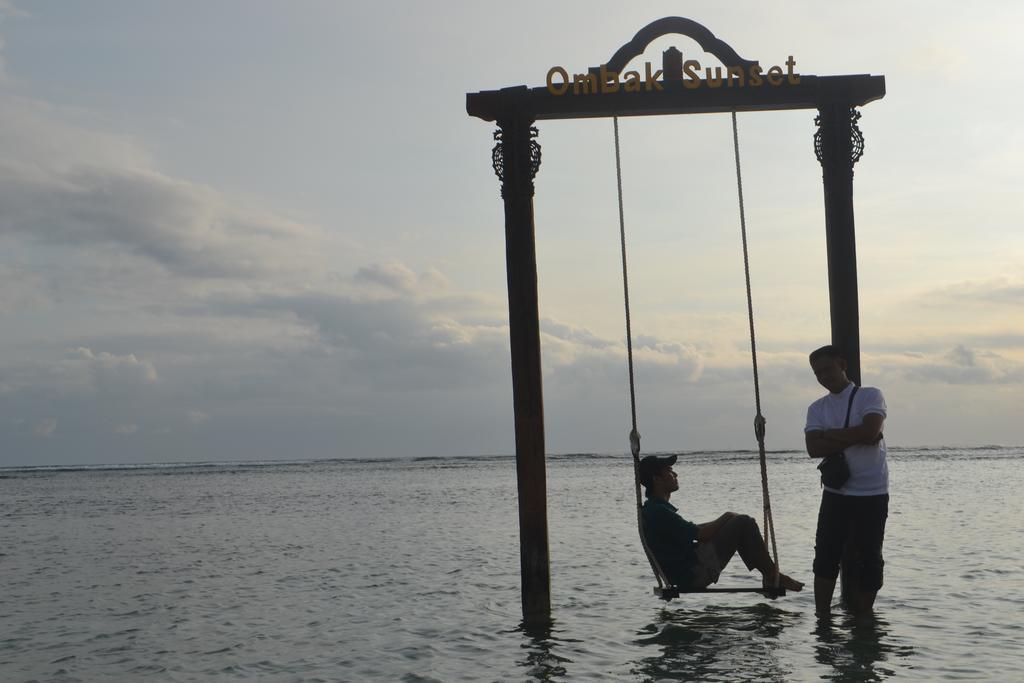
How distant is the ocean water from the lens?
7.41 metres

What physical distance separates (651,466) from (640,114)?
300 centimetres

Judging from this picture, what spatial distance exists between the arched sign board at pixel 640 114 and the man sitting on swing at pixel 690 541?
93 cm

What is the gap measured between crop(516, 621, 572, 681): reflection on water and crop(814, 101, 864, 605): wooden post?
2553mm

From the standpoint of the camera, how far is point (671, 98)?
8625 mm

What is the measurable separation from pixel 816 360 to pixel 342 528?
13698mm

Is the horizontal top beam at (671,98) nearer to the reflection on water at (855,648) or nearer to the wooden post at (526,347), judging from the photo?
the wooden post at (526,347)

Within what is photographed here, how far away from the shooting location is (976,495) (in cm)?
2466

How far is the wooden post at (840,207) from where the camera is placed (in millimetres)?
8617

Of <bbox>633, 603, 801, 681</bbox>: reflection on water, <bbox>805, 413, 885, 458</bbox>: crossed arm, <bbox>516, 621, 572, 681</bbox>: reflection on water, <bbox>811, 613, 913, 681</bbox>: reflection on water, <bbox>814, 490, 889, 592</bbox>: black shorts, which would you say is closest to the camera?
<bbox>811, 613, 913, 681</bbox>: reflection on water

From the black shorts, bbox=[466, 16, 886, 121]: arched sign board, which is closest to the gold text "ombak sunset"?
bbox=[466, 16, 886, 121]: arched sign board

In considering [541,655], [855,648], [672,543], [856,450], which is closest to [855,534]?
[856,450]

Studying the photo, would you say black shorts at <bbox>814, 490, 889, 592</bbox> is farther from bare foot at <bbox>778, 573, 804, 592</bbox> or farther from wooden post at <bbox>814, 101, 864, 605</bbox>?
wooden post at <bbox>814, 101, 864, 605</bbox>

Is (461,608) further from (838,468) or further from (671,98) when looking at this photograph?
(671,98)

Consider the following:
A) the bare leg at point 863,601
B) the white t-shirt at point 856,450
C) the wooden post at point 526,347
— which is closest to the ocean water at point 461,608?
the bare leg at point 863,601
